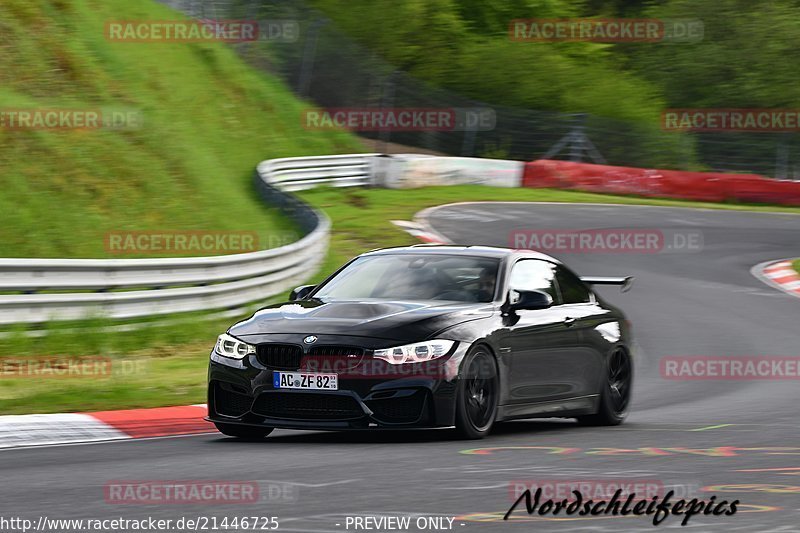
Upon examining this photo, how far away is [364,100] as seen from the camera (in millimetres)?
40250

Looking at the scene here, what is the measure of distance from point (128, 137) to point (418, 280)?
51.3 feet

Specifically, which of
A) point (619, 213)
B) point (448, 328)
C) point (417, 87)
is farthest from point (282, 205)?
point (448, 328)

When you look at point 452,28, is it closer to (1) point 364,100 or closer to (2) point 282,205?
(1) point 364,100

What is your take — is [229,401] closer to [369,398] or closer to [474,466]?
[369,398]

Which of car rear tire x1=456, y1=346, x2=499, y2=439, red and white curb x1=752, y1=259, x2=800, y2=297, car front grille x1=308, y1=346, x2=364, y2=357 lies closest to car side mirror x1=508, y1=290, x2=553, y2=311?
car rear tire x1=456, y1=346, x2=499, y2=439

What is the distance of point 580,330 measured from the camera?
1075cm

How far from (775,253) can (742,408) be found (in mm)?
15753

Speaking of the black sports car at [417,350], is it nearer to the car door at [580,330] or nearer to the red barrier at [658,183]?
the car door at [580,330]

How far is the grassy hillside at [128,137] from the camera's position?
66.2 ft

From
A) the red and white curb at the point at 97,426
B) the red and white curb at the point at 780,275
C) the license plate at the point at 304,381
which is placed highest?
the license plate at the point at 304,381

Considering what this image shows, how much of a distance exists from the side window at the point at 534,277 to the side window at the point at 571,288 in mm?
91

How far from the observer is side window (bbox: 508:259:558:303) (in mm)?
10341

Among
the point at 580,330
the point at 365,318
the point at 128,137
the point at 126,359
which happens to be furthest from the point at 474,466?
→ the point at 128,137

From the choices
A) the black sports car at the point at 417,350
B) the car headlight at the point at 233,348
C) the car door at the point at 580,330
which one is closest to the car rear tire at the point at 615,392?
the black sports car at the point at 417,350
